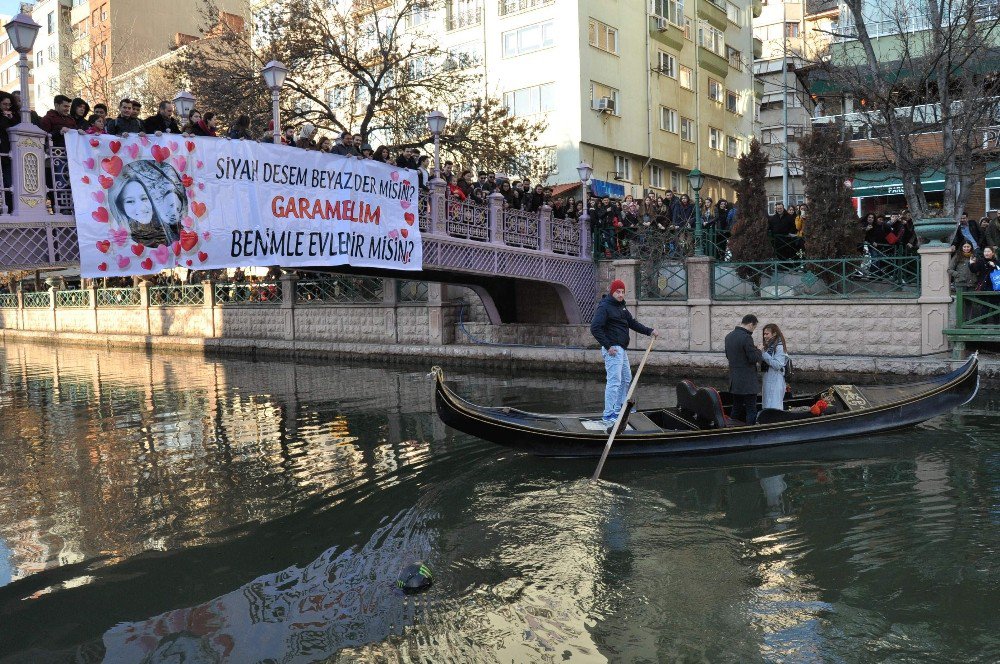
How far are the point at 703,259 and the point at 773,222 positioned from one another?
2.79 meters

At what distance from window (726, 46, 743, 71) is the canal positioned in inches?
1305

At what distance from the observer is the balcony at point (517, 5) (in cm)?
3183

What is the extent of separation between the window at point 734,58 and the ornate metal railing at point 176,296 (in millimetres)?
27664

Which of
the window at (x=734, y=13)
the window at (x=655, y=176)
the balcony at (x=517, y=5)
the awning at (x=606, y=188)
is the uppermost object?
the window at (x=734, y=13)

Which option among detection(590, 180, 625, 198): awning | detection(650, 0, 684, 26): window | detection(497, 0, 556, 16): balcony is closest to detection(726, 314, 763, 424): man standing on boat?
detection(590, 180, 625, 198): awning

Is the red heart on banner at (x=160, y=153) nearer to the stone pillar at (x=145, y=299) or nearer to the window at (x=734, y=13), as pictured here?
the stone pillar at (x=145, y=299)

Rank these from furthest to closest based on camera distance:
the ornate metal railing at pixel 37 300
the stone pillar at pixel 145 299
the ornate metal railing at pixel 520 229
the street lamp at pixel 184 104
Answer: the ornate metal railing at pixel 37 300
the stone pillar at pixel 145 299
the ornate metal railing at pixel 520 229
the street lamp at pixel 184 104

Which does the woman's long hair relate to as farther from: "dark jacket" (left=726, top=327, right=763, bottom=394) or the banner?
the banner

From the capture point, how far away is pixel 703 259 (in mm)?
19016

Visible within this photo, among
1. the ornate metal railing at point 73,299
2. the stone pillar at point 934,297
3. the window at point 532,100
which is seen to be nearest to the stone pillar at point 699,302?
the stone pillar at point 934,297

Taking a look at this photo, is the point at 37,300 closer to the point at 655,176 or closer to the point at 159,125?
the point at 655,176

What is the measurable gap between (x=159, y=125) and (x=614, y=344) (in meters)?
7.47

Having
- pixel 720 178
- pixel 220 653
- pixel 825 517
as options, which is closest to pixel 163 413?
pixel 220 653

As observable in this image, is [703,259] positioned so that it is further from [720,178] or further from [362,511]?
[720,178]
